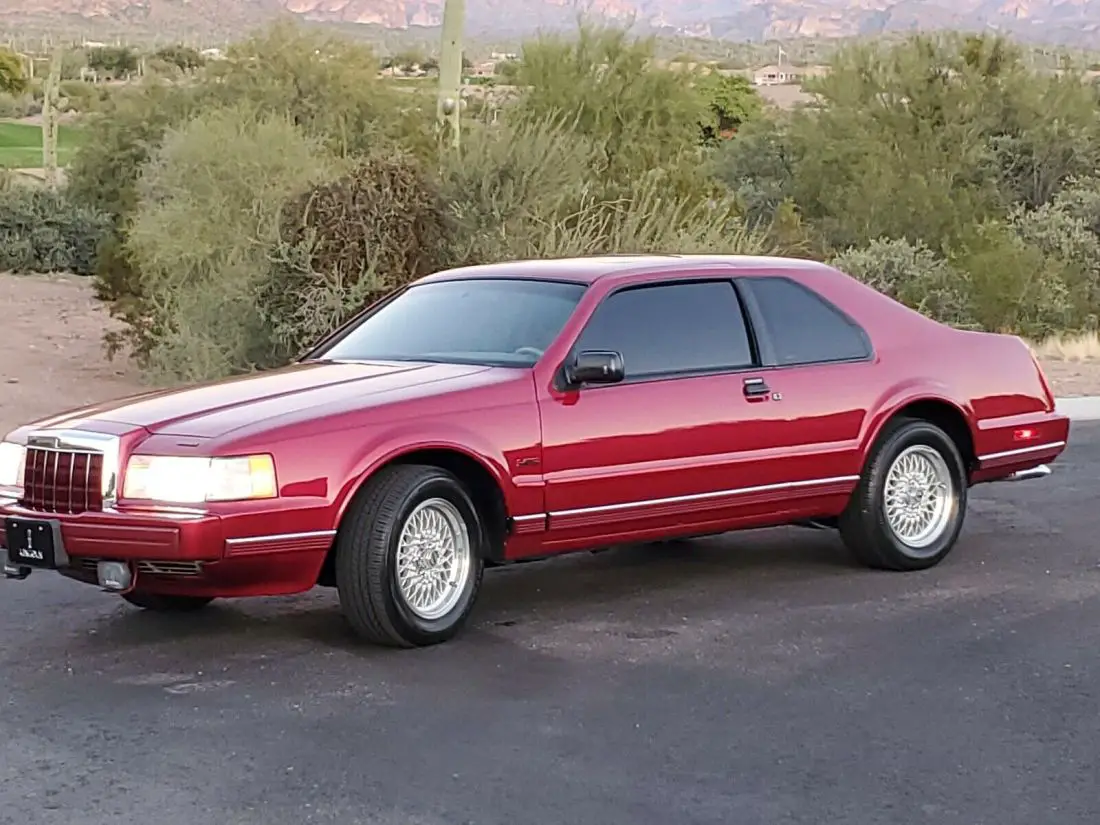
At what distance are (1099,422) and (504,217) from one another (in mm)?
6256

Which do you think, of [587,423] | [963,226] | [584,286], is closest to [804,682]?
[587,423]

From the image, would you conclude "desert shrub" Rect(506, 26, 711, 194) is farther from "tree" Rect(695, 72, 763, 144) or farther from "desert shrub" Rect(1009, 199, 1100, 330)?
"tree" Rect(695, 72, 763, 144)

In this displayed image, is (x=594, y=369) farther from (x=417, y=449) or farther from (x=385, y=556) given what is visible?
(x=385, y=556)

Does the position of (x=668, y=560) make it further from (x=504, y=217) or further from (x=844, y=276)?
(x=504, y=217)

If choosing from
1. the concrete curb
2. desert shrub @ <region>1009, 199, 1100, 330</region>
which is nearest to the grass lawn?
desert shrub @ <region>1009, 199, 1100, 330</region>

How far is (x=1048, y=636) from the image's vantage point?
25.3 feet

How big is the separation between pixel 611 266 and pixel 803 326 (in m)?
1.04

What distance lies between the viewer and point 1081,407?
1752 centimetres

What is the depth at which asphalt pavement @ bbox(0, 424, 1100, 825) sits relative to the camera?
5508mm

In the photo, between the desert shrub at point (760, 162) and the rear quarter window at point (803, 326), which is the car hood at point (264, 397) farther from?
the desert shrub at point (760, 162)

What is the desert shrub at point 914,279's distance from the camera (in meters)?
29.6

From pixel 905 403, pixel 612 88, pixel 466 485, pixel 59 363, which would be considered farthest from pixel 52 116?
pixel 466 485

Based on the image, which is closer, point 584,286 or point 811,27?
point 584,286

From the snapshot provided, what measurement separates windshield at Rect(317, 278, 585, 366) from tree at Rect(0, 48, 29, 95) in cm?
5037
